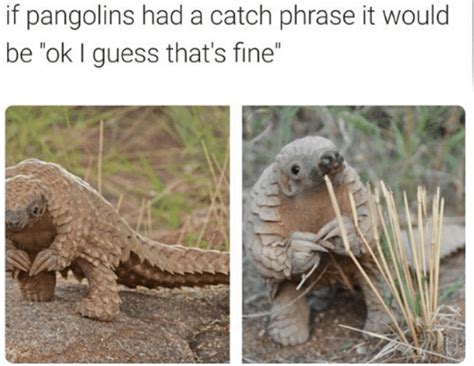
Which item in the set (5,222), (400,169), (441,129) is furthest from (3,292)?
(441,129)

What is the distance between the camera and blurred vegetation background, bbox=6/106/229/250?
2.77 meters

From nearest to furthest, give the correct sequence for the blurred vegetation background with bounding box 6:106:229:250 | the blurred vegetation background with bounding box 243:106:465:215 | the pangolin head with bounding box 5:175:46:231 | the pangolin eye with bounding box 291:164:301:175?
1. the pangolin head with bounding box 5:175:46:231
2. the pangolin eye with bounding box 291:164:301:175
3. the blurred vegetation background with bounding box 6:106:229:250
4. the blurred vegetation background with bounding box 243:106:465:215

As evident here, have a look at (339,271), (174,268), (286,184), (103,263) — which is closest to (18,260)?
(103,263)

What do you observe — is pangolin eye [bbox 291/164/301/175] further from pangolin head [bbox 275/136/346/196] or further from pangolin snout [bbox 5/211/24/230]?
pangolin snout [bbox 5/211/24/230]

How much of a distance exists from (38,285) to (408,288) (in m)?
0.81

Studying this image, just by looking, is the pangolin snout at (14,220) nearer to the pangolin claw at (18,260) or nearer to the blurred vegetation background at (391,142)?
the pangolin claw at (18,260)

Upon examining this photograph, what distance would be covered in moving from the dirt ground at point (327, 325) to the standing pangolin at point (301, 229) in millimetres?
39

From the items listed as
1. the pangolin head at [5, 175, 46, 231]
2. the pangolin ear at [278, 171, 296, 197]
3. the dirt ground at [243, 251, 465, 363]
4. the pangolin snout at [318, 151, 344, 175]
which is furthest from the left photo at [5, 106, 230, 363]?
the pangolin snout at [318, 151, 344, 175]

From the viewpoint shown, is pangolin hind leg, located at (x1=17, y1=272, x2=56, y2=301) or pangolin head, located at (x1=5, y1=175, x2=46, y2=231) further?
pangolin hind leg, located at (x1=17, y1=272, x2=56, y2=301)

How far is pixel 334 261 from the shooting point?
97.0 inches

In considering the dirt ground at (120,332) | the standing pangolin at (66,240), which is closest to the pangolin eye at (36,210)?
the standing pangolin at (66,240)

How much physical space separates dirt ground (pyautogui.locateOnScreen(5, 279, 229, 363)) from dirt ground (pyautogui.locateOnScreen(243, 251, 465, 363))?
11cm

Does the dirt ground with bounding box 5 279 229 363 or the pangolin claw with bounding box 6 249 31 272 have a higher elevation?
the pangolin claw with bounding box 6 249 31 272

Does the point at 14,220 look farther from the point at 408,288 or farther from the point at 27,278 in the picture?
the point at 408,288
